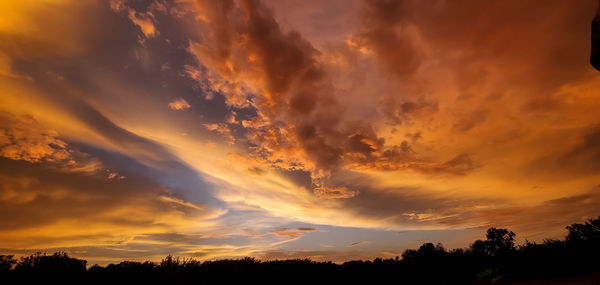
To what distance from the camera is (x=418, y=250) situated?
1153 inches

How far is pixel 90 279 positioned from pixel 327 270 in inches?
477

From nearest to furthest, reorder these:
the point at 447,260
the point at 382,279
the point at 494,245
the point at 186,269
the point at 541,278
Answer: the point at 541,278 < the point at 186,269 < the point at 382,279 < the point at 447,260 < the point at 494,245

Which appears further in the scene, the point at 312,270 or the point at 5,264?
the point at 312,270

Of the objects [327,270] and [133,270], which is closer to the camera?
[133,270]

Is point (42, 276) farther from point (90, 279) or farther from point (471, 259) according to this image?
point (471, 259)

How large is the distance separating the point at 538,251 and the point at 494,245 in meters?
40.5

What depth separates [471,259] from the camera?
15.6 metres

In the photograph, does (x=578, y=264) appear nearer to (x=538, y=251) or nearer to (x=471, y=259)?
(x=538, y=251)

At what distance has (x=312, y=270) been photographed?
14.6 metres

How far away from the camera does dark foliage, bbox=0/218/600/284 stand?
9086 mm

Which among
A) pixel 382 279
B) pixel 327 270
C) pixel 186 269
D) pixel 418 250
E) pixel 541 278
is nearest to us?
pixel 541 278

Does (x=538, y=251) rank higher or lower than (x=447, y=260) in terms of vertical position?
higher

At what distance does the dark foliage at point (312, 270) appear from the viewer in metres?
9.09

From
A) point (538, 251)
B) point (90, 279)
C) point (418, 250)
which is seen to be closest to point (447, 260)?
point (538, 251)
